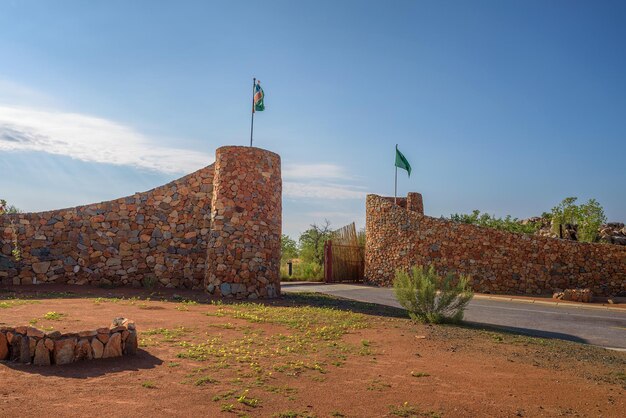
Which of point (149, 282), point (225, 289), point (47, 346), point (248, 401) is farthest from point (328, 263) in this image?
point (248, 401)

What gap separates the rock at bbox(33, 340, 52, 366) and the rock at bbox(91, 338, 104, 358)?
512 millimetres

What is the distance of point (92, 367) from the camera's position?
6.06m

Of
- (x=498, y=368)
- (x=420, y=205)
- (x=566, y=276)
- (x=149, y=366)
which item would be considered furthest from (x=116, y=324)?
(x=420, y=205)

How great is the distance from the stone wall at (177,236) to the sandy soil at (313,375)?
495cm

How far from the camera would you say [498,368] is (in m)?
7.14

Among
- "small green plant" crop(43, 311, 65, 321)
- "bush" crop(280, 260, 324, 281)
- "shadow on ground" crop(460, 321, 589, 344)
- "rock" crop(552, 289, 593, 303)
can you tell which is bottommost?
"shadow on ground" crop(460, 321, 589, 344)

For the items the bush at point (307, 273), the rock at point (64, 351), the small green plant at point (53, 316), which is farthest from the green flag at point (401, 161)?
the rock at point (64, 351)

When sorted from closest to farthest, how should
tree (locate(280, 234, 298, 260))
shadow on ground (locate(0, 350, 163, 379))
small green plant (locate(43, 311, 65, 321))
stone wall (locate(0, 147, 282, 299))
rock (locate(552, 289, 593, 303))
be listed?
shadow on ground (locate(0, 350, 163, 379)) < small green plant (locate(43, 311, 65, 321)) < stone wall (locate(0, 147, 282, 299)) < rock (locate(552, 289, 593, 303)) < tree (locate(280, 234, 298, 260))

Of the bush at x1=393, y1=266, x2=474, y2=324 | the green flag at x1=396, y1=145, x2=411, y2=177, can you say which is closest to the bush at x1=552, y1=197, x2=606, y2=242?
the green flag at x1=396, y1=145, x2=411, y2=177

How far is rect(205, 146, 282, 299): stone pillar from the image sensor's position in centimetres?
1473

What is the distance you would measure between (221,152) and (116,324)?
927 cm

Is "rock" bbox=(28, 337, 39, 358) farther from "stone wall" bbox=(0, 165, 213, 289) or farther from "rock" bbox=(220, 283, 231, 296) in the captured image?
"stone wall" bbox=(0, 165, 213, 289)

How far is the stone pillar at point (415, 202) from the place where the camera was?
92.4 ft

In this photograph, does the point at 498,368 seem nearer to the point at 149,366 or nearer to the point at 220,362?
Answer: the point at 220,362
